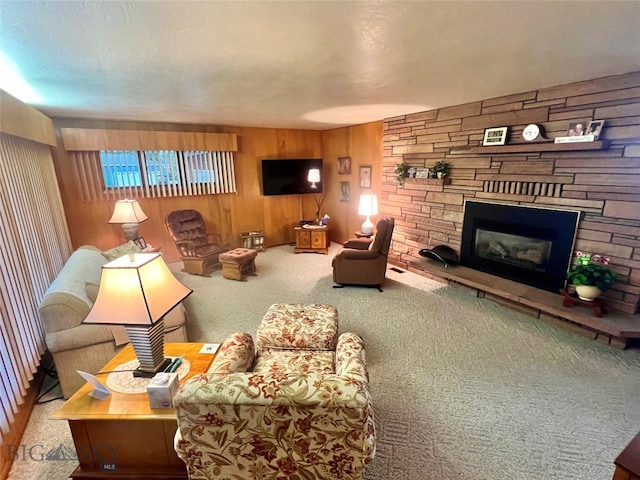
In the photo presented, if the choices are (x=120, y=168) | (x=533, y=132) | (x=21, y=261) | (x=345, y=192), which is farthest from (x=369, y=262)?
(x=120, y=168)

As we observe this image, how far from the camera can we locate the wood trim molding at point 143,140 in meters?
4.10

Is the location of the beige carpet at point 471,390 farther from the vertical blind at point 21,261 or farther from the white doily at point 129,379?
the white doily at point 129,379

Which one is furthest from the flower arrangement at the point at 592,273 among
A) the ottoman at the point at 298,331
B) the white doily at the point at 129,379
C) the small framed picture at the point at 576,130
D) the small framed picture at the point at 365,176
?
the white doily at the point at 129,379

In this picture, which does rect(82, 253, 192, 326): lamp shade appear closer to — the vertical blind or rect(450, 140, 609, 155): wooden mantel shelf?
the vertical blind

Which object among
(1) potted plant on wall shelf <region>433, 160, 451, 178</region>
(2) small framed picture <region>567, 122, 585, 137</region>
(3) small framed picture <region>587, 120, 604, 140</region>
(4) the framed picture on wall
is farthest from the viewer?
(4) the framed picture on wall

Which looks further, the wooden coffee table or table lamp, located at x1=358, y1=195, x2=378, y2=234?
table lamp, located at x1=358, y1=195, x2=378, y2=234

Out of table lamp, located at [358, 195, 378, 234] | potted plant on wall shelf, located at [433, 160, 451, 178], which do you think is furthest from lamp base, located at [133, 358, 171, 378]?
table lamp, located at [358, 195, 378, 234]

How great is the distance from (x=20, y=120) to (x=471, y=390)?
415cm

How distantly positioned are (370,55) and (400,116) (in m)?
2.68

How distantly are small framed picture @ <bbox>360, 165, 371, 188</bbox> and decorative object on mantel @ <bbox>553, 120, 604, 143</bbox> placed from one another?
2780 mm

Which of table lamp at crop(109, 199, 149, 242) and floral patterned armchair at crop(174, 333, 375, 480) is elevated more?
table lamp at crop(109, 199, 149, 242)

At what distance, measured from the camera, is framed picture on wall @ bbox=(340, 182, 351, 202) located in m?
5.72

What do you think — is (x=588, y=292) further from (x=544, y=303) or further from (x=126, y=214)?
(x=126, y=214)

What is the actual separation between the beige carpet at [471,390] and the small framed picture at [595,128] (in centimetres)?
184
